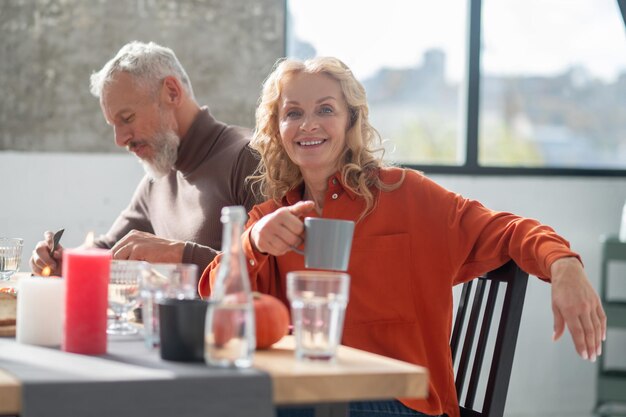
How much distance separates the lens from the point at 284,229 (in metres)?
1.63

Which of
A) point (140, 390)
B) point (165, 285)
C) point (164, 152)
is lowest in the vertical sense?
point (140, 390)

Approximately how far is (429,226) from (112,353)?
88 centimetres

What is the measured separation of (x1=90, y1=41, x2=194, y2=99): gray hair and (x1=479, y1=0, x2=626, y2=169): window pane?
2066 mm

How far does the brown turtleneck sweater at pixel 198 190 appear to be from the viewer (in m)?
2.69

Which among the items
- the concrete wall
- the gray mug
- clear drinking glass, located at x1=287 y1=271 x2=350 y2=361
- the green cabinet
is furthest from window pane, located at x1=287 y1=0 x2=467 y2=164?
clear drinking glass, located at x1=287 y1=271 x2=350 y2=361

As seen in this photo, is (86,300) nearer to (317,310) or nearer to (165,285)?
(165,285)

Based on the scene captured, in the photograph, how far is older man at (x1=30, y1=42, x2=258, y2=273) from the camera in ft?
8.94

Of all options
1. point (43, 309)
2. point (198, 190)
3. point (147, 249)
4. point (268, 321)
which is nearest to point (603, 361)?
point (198, 190)

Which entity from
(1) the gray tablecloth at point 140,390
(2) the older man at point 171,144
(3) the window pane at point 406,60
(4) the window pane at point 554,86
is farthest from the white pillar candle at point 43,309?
(4) the window pane at point 554,86

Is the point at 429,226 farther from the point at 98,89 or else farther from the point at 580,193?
the point at 580,193

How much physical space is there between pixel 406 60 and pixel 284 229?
3.09 m

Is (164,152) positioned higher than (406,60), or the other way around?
(406,60)

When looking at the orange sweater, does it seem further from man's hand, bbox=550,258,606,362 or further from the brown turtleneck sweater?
the brown turtleneck sweater

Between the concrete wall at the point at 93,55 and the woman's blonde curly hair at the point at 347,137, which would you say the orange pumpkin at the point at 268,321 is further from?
the concrete wall at the point at 93,55
